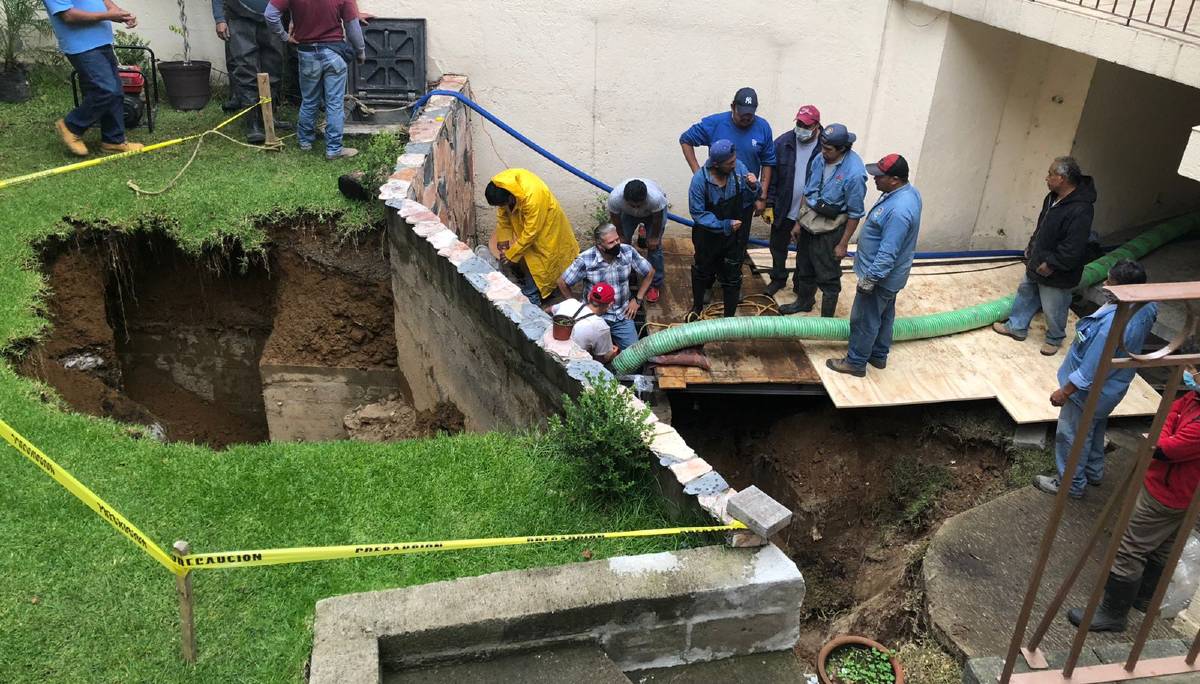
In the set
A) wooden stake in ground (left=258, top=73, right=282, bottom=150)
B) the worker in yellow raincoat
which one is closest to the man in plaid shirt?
the worker in yellow raincoat

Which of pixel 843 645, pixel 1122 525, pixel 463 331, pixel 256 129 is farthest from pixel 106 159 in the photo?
pixel 1122 525

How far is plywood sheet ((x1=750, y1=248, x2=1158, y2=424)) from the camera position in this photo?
24.3 feet

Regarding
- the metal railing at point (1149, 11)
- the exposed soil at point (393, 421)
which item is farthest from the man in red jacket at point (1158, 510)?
the exposed soil at point (393, 421)

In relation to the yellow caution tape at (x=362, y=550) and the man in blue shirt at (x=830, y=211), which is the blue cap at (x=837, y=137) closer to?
the man in blue shirt at (x=830, y=211)

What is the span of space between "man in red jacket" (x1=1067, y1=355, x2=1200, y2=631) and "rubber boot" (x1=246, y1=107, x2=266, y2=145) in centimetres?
849

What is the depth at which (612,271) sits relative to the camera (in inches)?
292

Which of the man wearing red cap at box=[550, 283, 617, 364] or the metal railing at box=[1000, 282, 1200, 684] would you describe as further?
the man wearing red cap at box=[550, 283, 617, 364]

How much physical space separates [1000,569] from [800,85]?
6189 millimetres

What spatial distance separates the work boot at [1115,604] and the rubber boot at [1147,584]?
18cm

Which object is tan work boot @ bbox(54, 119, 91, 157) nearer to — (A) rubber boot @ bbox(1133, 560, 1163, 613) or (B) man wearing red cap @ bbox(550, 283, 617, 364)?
(B) man wearing red cap @ bbox(550, 283, 617, 364)

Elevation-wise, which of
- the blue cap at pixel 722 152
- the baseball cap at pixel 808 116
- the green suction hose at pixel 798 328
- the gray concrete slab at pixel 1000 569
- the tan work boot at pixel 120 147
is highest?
the baseball cap at pixel 808 116

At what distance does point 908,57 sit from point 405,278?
585 centimetres

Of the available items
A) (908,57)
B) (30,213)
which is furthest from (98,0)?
(908,57)

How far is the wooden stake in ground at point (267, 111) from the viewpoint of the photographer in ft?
29.2
